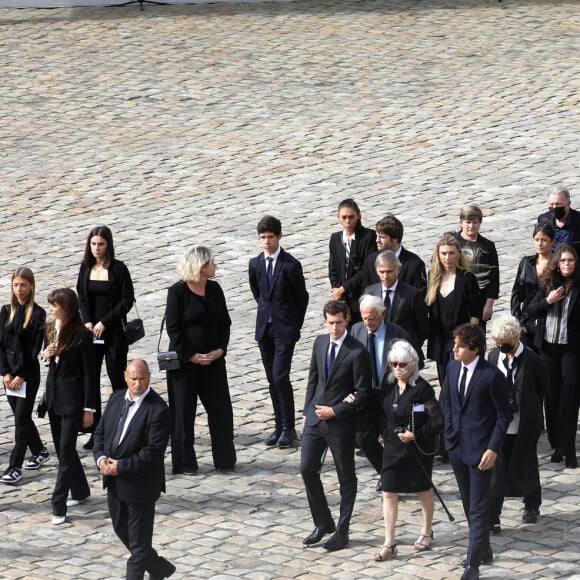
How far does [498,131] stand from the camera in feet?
72.6

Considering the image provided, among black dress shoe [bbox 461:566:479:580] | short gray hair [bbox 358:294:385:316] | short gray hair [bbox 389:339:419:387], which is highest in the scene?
short gray hair [bbox 358:294:385:316]

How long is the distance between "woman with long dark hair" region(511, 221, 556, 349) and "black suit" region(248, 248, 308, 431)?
1.79 meters

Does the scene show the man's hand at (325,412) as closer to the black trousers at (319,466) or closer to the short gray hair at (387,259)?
the black trousers at (319,466)

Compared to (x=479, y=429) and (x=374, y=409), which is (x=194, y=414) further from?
Result: (x=479, y=429)

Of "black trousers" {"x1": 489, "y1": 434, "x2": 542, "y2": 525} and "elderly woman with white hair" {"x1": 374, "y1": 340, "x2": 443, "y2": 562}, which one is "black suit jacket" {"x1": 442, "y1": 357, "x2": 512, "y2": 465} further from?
"black trousers" {"x1": 489, "y1": 434, "x2": 542, "y2": 525}

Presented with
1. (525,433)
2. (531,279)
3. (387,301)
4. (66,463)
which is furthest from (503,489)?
(66,463)

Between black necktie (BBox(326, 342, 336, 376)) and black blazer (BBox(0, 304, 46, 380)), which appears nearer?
black necktie (BBox(326, 342, 336, 376))

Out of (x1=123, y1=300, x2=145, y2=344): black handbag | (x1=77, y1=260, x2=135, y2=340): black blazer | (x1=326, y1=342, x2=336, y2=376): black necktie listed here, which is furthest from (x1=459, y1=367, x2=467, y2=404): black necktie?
(x1=77, y1=260, x2=135, y2=340): black blazer

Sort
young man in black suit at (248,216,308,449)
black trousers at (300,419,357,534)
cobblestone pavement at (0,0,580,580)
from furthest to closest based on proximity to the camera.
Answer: young man in black suit at (248,216,308,449) < cobblestone pavement at (0,0,580,580) < black trousers at (300,419,357,534)

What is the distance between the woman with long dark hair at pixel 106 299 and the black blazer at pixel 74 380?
1130mm

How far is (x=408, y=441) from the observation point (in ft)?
35.5

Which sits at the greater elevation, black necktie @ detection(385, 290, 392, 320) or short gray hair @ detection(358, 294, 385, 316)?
short gray hair @ detection(358, 294, 385, 316)

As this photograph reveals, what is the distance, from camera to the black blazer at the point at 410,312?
12.1 meters

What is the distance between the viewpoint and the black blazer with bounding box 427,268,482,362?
40.4ft
